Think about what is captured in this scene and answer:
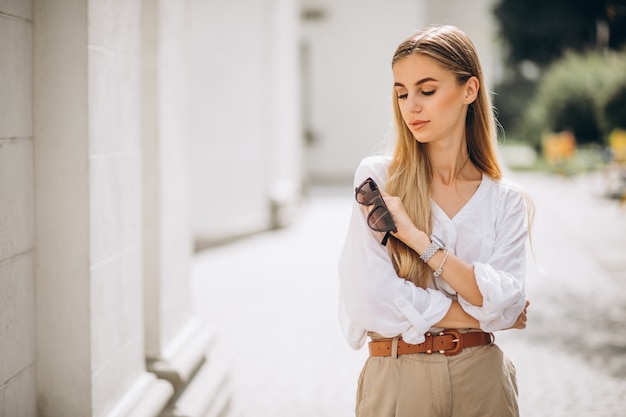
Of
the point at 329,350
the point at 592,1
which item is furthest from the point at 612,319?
the point at 592,1

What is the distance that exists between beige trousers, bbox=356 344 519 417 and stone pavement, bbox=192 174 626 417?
73cm

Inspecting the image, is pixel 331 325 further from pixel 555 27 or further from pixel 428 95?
pixel 555 27

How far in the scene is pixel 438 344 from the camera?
8.32ft

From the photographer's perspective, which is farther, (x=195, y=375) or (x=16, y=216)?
(x=195, y=375)

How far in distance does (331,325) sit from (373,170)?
15.6 feet

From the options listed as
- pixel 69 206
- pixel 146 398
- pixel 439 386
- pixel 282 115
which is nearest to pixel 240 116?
pixel 282 115

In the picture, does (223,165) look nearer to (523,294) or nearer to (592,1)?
(523,294)

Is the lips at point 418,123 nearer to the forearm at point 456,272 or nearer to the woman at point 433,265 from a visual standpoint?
the woman at point 433,265

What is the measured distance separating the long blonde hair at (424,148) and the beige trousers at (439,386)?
0.86 ft

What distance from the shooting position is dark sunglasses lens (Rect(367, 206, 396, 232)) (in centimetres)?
250

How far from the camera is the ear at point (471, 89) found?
103 inches

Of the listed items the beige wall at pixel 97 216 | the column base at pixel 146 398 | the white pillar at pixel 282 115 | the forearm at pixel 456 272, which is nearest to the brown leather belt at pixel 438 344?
the forearm at pixel 456 272

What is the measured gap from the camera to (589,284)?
30.1 ft

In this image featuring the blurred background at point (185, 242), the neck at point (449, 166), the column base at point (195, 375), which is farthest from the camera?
the column base at point (195, 375)
